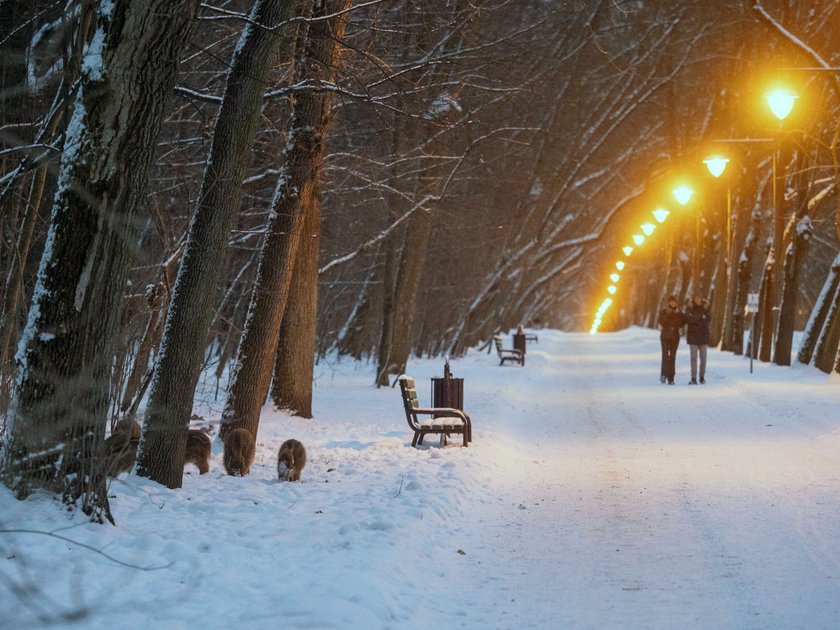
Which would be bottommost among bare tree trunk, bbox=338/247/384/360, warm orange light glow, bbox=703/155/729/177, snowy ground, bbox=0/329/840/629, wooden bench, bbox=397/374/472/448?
snowy ground, bbox=0/329/840/629

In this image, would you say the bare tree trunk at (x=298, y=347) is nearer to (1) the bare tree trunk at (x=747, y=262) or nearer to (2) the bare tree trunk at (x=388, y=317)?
(2) the bare tree trunk at (x=388, y=317)

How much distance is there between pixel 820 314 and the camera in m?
26.6

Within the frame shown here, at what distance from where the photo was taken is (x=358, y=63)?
538 inches

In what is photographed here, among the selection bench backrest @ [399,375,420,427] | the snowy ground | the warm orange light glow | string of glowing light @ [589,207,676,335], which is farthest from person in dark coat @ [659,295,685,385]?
bench backrest @ [399,375,420,427]

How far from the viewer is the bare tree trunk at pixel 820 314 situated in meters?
26.0

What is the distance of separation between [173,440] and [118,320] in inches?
91.6

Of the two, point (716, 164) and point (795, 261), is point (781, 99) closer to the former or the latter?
point (716, 164)

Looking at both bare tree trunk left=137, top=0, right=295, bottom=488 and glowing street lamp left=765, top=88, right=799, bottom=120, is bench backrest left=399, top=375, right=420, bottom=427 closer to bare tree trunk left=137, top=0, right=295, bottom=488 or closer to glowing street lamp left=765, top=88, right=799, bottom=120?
bare tree trunk left=137, top=0, right=295, bottom=488

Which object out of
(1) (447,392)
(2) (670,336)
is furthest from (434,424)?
(2) (670,336)

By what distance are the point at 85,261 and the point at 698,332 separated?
781 inches

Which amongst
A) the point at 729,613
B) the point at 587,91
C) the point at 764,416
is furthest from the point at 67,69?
the point at 587,91

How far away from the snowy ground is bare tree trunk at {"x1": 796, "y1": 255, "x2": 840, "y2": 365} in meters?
11.2

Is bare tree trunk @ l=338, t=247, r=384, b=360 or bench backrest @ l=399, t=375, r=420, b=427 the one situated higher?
bare tree trunk @ l=338, t=247, r=384, b=360

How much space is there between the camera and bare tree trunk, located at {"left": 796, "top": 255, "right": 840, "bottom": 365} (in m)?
26.0
